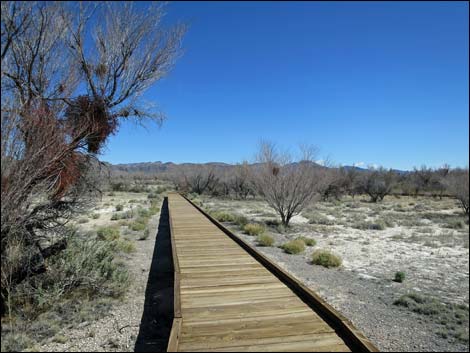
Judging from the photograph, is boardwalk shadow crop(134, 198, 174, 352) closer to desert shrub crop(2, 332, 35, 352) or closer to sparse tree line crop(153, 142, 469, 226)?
desert shrub crop(2, 332, 35, 352)

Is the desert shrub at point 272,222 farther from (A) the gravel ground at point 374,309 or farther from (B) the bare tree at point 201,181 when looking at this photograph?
(B) the bare tree at point 201,181

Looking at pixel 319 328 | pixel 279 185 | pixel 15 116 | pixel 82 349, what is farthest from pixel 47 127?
pixel 279 185

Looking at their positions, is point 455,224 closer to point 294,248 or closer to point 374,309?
point 294,248

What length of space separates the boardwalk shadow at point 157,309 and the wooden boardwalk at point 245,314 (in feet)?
2.86

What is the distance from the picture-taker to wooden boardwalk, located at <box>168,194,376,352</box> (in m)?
3.70

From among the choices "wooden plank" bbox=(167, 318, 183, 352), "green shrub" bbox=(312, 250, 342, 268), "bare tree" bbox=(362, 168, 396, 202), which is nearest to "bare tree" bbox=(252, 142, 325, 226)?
"green shrub" bbox=(312, 250, 342, 268)

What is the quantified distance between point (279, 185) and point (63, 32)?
14.2 m

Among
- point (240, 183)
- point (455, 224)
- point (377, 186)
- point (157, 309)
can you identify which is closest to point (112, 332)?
point (157, 309)

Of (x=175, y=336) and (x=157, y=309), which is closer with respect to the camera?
(x=175, y=336)

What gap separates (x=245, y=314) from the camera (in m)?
4.47

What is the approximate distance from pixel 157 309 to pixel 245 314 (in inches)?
114

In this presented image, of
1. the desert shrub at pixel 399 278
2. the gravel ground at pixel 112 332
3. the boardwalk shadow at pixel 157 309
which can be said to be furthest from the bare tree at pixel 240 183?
the gravel ground at pixel 112 332

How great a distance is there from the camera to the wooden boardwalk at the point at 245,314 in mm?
3697

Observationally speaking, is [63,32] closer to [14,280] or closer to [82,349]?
[14,280]
